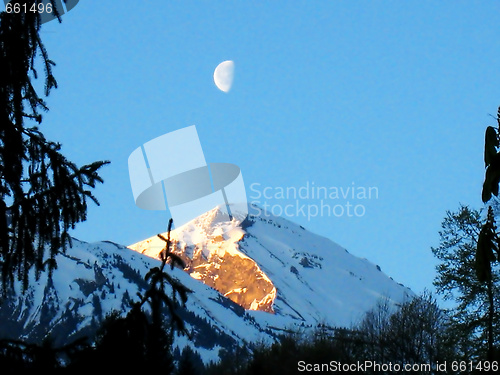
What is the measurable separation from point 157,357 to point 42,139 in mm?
2615

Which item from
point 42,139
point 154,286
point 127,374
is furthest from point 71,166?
point 127,374

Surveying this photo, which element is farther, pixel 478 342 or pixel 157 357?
pixel 478 342

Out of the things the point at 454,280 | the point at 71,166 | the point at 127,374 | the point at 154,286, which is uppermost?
the point at 454,280

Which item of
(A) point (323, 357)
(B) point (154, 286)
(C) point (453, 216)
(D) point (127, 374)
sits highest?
(C) point (453, 216)

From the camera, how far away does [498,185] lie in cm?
639

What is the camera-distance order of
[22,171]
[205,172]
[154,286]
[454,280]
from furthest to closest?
1. [205,172]
2. [454,280]
3. [22,171]
4. [154,286]

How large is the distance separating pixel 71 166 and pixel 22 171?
0.53 meters

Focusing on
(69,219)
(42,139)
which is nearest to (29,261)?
(69,219)

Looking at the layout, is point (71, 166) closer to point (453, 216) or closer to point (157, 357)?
point (157, 357)

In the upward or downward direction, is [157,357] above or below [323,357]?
below

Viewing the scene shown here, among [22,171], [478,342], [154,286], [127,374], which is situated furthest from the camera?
[478,342]

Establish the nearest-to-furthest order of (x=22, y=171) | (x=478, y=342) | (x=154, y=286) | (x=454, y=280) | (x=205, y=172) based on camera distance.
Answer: (x=154, y=286) < (x=22, y=171) < (x=478, y=342) < (x=454, y=280) < (x=205, y=172)

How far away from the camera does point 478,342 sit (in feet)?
69.9

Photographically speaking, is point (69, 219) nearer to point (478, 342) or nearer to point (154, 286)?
point (154, 286)
